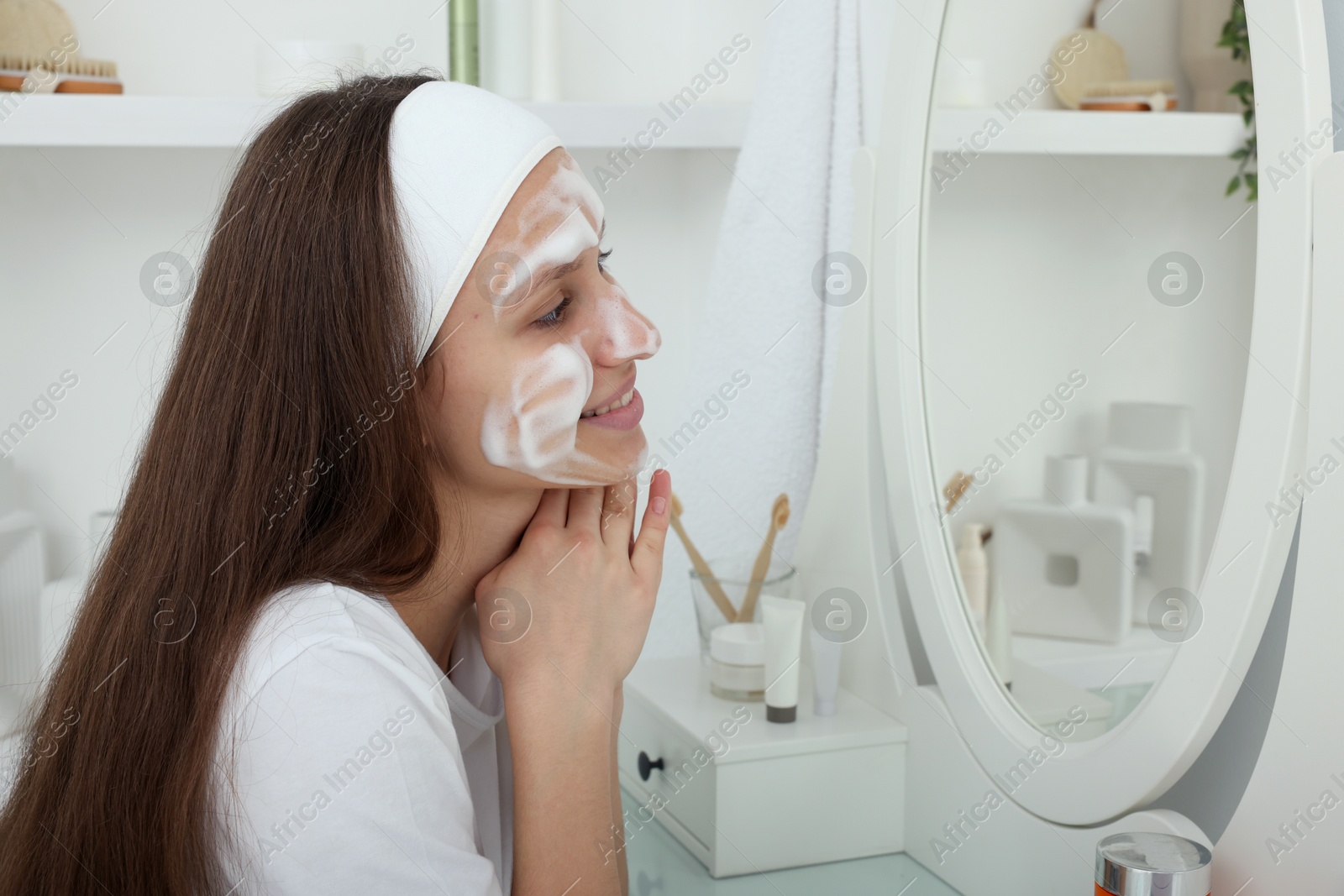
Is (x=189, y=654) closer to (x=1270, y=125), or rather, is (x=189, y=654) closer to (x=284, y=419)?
(x=284, y=419)

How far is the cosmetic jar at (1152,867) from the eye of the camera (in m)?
0.52

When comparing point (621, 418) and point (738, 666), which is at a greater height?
point (621, 418)

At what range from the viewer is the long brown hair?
1.95 feet

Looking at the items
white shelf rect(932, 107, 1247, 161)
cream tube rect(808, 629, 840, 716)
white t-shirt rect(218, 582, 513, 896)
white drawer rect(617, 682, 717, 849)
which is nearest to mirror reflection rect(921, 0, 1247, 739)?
white shelf rect(932, 107, 1247, 161)

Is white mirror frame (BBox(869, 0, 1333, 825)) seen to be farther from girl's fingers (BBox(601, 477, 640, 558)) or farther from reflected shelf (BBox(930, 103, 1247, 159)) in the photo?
girl's fingers (BBox(601, 477, 640, 558))

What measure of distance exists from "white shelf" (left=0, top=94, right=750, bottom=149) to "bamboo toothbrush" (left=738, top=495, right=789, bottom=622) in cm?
40

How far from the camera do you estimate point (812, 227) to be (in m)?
1.05

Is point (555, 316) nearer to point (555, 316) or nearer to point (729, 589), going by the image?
point (555, 316)

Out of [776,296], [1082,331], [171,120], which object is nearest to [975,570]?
[1082,331]

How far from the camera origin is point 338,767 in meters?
0.54

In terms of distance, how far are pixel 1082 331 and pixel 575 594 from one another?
0.35 m

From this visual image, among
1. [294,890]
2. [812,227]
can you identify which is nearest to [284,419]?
[294,890]

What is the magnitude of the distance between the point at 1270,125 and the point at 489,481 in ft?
1.46

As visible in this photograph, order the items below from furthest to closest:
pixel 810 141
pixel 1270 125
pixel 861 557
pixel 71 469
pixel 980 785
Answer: pixel 71 469 → pixel 810 141 → pixel 861 557 → pixel 980 785 → pixel 1270 125
